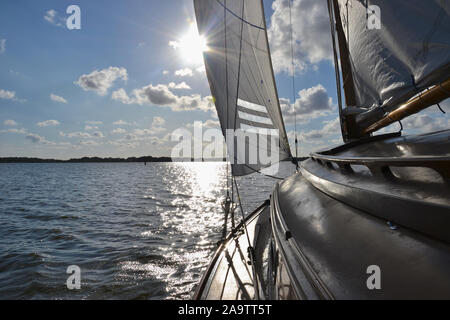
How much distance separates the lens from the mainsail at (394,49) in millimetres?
2379

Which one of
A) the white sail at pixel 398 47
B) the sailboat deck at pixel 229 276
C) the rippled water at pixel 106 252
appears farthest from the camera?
the rippled water at pixel 106 252

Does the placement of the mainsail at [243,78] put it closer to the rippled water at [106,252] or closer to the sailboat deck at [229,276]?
the sailboat deck at [229,276]

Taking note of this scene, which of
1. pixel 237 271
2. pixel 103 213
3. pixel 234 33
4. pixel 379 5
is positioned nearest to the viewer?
pixel 237 271

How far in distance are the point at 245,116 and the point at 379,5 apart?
3076mm

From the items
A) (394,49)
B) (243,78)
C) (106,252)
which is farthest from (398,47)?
(106,252)

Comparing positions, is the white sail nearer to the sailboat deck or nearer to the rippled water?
the sailboat deck

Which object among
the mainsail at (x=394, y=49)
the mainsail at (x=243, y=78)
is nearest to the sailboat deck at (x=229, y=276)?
the mainsail at (x=243, y=78)

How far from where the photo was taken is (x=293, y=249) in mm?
1820

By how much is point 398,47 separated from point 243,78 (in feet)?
11.0

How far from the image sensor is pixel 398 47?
2967 millimetres

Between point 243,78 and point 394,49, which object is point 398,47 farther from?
point 243,78

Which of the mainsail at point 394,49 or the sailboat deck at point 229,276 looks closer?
the sailboat deck at point 229,276
